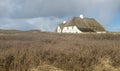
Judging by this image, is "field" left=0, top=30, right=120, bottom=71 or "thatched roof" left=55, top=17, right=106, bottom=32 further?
"thatched roof" left=55, top=17, right=106, bottom=32

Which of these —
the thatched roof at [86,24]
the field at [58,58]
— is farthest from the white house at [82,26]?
the field at [58,58]

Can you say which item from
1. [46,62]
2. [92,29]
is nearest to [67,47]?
[46,62]

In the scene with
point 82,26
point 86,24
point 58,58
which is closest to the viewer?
point 58,58

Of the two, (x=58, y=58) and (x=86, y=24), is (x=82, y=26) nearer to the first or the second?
(x=86, y=24)

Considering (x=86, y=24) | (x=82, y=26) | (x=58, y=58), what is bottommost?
(x=58, y=58)

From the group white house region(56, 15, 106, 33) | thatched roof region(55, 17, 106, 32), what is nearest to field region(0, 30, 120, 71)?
white house region(56, 15, 106, 33)

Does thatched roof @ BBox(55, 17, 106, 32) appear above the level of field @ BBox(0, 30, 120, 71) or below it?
above

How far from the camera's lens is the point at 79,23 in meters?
78.1

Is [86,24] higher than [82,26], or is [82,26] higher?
[86,24]

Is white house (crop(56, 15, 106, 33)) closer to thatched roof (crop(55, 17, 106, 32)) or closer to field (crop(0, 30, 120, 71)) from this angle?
thatched roof (crop(55, 17, 106, 32))

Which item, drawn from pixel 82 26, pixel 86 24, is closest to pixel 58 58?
pixel 82 26

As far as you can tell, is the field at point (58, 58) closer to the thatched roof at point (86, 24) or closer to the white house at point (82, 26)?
the white house at point (82, 26)

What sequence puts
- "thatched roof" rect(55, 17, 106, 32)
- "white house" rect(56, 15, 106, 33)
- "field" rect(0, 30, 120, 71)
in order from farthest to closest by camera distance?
"thatched roof" rect(55, 17, 106, 32) < "white house" rect(56, 15, 106, 33) < "field" rect(0, 30, 120, 71)

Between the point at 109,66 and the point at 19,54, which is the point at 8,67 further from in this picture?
the point at 109,66
